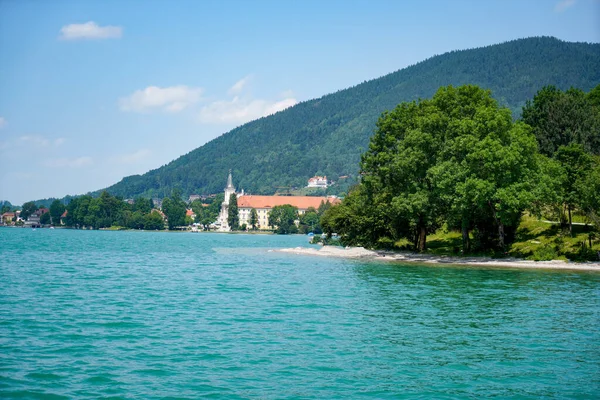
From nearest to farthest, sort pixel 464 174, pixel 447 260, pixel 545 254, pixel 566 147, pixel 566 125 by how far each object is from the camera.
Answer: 1. pixel 545 254
2. pixel 464 174
3. pixel 447 260
4. pixel 566 147
5. pixel 566 125

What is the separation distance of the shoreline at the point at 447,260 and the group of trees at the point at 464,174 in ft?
10.9

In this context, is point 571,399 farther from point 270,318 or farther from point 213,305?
point 213,305

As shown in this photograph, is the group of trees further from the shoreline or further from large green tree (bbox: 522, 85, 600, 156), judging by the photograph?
the shoreline

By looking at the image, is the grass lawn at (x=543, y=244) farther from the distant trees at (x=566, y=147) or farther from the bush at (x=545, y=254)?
the distant trees at (x=566, y=147)

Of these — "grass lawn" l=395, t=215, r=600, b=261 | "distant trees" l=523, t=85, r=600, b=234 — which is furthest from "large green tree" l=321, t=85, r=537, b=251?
"distant trees" l=523, t=85, r=600, b=234

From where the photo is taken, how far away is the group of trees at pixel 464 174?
53844 millimetres

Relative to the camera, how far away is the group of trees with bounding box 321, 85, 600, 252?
5384cm

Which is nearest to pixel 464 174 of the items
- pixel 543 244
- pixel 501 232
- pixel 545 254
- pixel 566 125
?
pixel 501 232

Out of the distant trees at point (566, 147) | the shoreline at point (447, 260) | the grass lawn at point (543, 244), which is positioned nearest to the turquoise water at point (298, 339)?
the shoreline at point (447, 260)

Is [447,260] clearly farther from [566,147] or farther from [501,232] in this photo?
[566,147]

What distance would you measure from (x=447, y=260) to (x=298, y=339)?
1554 inches

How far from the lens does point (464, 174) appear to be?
5550cm

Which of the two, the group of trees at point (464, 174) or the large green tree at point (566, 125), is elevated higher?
the large green tree at point (566, 125)

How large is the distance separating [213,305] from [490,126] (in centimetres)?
3558
